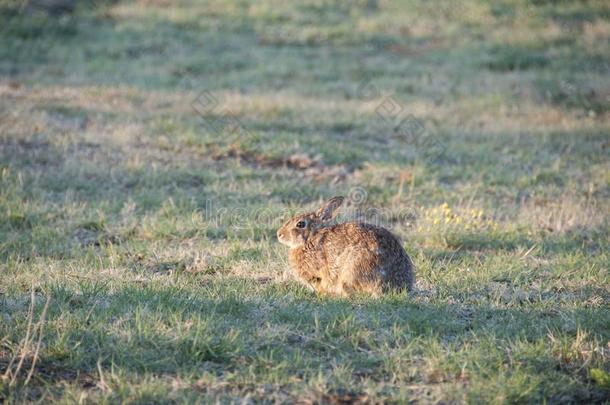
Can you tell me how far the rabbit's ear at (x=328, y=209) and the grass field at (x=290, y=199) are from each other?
63 centimetres

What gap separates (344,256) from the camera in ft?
20.1

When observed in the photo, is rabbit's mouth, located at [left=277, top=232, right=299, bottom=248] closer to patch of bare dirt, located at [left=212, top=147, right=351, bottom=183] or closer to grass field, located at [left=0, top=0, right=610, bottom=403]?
grass field, located at [left=0, top=0, right=610, bottom=403]

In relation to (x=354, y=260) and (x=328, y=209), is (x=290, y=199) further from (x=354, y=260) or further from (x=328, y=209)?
(x=354, y=260)

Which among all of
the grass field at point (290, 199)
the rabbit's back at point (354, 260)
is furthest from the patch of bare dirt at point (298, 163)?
the rabbit's back at point (354, 260)

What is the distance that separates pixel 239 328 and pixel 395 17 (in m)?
18.2

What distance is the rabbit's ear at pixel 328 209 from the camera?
6648 millimetres

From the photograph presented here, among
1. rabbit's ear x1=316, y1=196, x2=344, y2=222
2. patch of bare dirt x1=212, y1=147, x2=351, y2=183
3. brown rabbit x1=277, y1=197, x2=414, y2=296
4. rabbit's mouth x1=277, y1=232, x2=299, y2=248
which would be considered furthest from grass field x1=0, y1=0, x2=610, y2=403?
rabbit's ear x1=316, y1=196, x2=344, y2=222

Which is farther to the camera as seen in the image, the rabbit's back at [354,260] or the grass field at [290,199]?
the rabbit's back at [354,260]

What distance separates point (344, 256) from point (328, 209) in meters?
0.70

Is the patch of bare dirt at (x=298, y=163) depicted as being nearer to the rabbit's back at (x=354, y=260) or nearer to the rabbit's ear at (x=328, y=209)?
the rabbit's ear at (x=328, y=209)

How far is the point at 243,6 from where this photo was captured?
22.9m

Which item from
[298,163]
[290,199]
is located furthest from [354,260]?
[298,163]

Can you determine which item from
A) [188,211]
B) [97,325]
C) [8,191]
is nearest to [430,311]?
[97,325]

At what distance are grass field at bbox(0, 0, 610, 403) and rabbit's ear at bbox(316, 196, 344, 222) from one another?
629 millimetres
